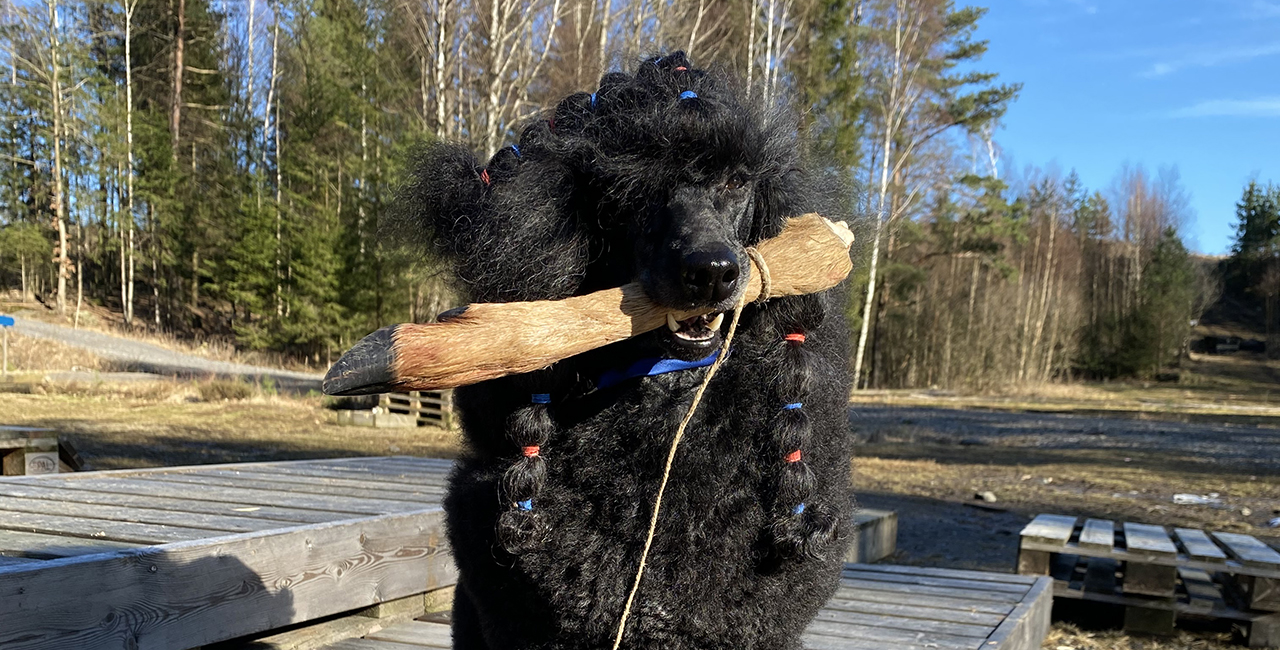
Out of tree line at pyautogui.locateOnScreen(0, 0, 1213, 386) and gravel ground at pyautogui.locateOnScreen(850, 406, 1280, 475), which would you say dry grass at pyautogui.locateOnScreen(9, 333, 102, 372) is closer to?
tree line at pyautogui.locateOnScreen(0, 0, 1213, 386)

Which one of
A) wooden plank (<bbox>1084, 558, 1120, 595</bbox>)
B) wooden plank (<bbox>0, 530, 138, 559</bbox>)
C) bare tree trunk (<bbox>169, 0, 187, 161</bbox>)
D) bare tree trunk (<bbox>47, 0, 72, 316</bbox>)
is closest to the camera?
wooden plank (<bbox>0, 530, 138, 559</bbox>)

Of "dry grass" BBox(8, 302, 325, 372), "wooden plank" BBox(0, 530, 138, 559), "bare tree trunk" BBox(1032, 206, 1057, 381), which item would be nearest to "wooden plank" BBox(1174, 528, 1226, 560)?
"wooden plank" BBox(0, 530, 138, 559)

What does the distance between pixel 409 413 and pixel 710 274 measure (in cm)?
1163

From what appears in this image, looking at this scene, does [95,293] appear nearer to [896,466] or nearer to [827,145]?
[896,466]

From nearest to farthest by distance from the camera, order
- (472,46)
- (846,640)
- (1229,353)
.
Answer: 1. (846,640)
2. (472,46)
3. (1229,353)

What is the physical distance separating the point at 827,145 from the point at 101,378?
54.7 feet

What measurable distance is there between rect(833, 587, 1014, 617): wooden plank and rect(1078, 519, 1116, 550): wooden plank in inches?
54.5

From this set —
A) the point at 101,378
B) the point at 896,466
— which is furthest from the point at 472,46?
the point at 896,466

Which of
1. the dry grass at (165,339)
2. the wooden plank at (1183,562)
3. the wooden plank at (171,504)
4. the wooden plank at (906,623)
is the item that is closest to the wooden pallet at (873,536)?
the wooden plank at (1183,562)

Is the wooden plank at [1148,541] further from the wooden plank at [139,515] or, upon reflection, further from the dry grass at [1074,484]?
the wooden plank at [139,515]

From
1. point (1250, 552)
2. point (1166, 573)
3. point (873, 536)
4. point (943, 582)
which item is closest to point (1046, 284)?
point (1250, 552)

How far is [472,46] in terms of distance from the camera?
15.3 m

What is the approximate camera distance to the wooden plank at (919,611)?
3.18 meters

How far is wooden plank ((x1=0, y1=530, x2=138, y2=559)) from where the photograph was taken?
7.26ft
